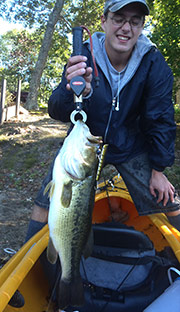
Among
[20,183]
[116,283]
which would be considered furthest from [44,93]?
[116,283]

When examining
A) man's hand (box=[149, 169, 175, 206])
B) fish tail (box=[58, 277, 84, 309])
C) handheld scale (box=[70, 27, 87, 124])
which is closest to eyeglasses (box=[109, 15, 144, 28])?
handheld scale (box=[70, 27, 87, 124])

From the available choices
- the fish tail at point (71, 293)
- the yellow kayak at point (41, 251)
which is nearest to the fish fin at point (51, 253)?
the fish tail at point (71, 293)

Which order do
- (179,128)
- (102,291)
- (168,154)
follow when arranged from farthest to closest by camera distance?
(179,128)
(168,154)
(102,291)

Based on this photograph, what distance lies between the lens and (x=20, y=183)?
268 inches

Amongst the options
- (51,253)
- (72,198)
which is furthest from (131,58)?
(51,253)

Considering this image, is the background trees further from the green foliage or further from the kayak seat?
the kayak seat

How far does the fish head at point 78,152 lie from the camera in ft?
5.82

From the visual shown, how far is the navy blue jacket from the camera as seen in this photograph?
9.07ft

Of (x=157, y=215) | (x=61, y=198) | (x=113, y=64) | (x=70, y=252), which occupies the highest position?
(x=113, y=64)

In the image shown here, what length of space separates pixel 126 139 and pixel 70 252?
4.71 feet

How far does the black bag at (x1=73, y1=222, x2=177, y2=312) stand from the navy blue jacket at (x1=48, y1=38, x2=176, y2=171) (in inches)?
32.0

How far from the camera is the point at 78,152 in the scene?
179cm

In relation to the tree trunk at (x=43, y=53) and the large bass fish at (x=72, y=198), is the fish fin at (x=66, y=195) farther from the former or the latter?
the tree trunk at (x=43, y=53)

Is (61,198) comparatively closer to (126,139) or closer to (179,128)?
(126,139)
